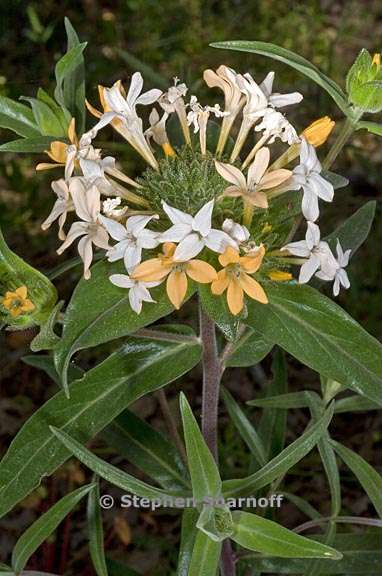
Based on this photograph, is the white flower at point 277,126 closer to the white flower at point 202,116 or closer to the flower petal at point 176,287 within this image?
the white flower at point 202,116

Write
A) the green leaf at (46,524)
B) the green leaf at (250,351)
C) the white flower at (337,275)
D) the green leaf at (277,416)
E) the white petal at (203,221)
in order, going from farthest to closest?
the green leaf at (277,416) → the green leaf at (250,351) → the green leaf at (46,524) → the white flower at (337,275) → the white petal at (203,221)

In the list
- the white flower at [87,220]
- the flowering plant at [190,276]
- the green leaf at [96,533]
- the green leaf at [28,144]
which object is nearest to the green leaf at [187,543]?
the flowering plant at [190,276]

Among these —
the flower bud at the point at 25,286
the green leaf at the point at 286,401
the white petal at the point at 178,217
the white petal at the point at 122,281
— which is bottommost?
the green leaf at the point at 286,401

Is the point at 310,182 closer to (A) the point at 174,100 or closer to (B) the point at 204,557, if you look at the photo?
(A) the point at 174,100

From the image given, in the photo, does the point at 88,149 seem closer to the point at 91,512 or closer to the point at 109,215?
the point at 109,215

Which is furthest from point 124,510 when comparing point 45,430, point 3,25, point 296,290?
point 3,25

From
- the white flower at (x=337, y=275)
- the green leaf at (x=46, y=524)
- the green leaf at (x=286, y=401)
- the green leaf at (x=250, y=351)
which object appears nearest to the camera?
the white flower at (x=337, y=275)

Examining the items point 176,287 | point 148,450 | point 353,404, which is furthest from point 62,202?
point 353,404
